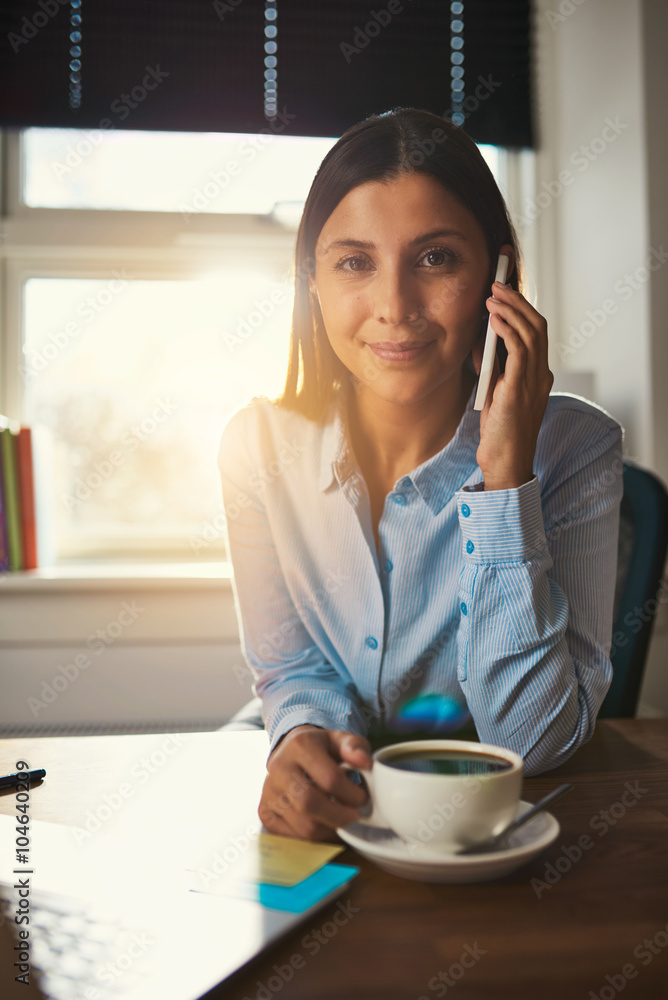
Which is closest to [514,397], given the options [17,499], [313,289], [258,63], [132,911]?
[313,289]

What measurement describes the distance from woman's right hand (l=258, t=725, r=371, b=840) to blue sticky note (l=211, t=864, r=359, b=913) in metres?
0.07

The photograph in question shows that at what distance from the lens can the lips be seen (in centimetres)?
98

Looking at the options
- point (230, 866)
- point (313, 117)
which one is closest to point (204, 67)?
point (313, 117)

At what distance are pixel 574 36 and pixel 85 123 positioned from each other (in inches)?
54.6

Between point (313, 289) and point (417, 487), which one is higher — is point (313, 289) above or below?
above

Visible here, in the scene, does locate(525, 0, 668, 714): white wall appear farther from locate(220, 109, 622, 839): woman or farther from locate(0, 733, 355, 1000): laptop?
locate(0, 733, 355, 1000): laptop

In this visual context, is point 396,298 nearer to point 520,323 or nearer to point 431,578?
point 520,323

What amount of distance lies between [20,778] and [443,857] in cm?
46

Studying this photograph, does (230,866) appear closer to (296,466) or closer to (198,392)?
(296,466)

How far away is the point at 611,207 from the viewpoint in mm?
2027

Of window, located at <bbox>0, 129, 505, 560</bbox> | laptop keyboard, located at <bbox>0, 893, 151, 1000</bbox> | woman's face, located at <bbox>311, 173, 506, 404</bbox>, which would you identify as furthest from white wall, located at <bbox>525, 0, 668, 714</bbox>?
laptop keyboard, located at <bbox>0, 893, 151, 1000</bbox>

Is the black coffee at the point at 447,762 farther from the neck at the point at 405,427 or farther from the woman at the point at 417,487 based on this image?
the neck at the point at 405,427

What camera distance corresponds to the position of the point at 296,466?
115 cm

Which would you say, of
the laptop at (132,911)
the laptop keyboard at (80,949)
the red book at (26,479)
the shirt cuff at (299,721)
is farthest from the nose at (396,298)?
the red book at (26,479)
